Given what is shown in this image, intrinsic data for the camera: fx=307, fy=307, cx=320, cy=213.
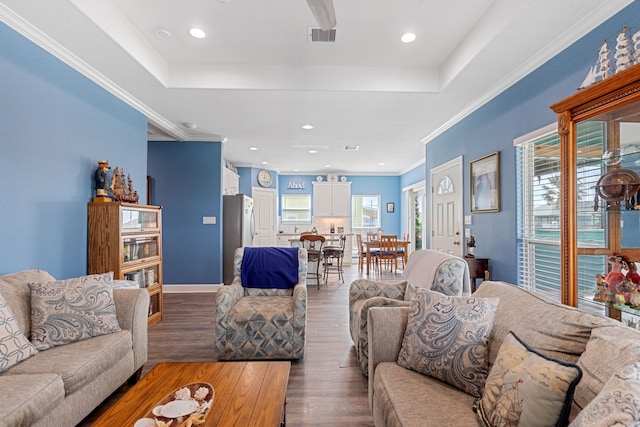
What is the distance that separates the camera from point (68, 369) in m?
1.62

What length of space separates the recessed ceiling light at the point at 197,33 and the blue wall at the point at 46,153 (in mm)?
1125

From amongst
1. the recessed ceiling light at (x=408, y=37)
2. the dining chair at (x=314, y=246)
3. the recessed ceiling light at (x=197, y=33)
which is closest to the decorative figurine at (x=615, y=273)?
the recessed ceiling light at (x=408, y=37)

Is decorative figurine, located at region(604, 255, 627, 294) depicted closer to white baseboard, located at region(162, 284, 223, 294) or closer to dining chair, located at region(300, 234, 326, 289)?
dining chair, located at region(300, 234, 326, 289)

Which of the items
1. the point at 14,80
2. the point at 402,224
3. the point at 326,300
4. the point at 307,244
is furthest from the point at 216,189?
the point at 402,224

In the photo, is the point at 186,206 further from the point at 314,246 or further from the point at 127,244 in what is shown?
the point at 314,246

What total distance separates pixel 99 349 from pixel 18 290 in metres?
0.67

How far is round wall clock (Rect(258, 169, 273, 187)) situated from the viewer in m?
8.30

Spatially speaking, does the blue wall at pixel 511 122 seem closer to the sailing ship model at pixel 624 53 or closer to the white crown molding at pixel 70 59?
the sailing ship model at pixel 624 53

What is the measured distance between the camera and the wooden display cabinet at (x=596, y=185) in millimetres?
1493

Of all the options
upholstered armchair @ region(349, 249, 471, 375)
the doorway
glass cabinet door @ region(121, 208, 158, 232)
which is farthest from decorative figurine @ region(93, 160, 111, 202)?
the doorway

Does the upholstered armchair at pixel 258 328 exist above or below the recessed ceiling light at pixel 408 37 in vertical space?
below

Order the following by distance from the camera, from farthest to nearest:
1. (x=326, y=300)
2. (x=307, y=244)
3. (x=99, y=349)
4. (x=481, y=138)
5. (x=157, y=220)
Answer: (x=307, y=244) < (x=326, y=300) < (x=157, y=220) < (x=481, y=138) < (x=99, y=349)

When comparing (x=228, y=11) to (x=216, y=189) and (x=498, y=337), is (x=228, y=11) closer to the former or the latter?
(x=498, y=337)

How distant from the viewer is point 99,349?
6.06 feet
